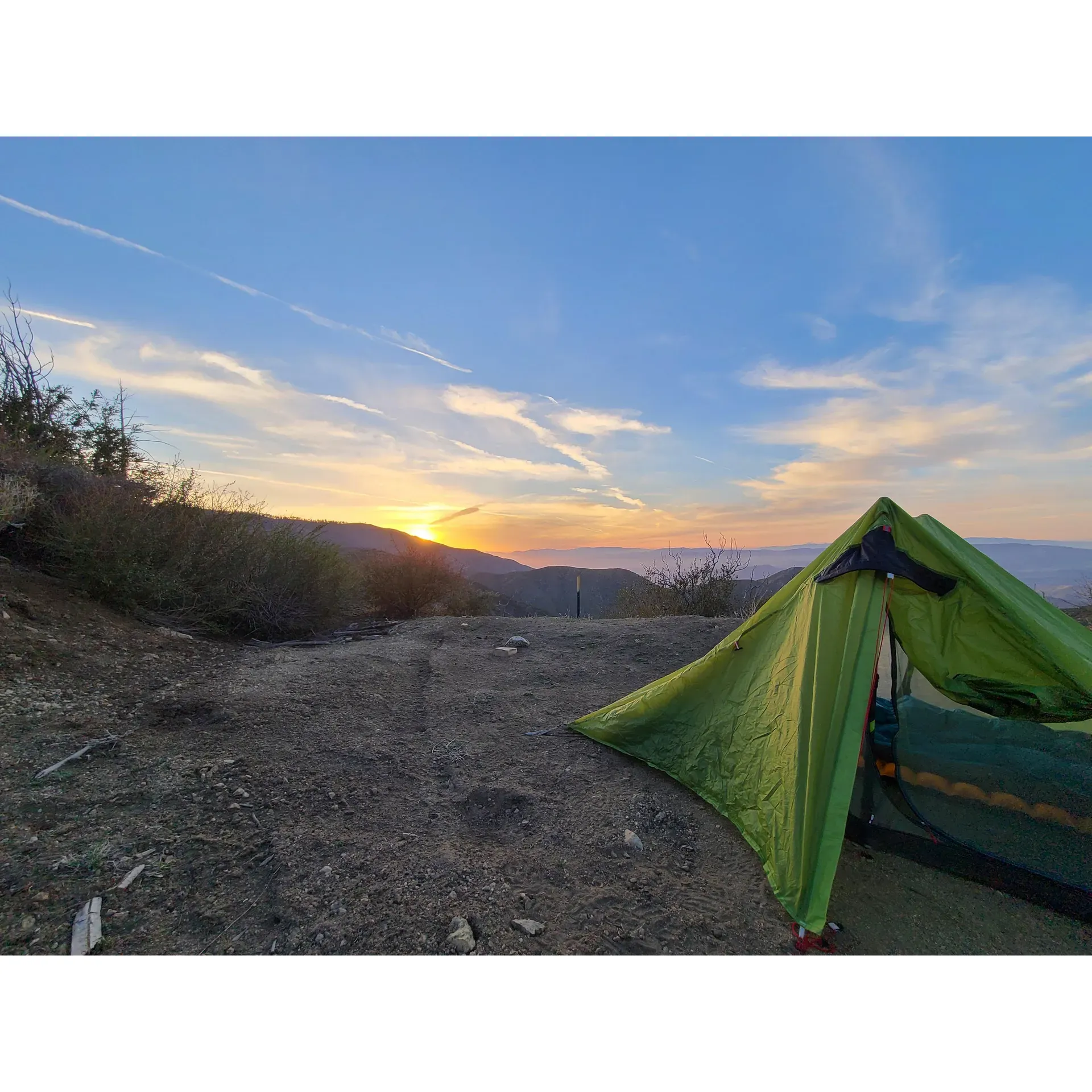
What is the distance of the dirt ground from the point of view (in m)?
2.19

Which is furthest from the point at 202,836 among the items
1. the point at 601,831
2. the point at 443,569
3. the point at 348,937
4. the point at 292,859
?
the point at 443,569

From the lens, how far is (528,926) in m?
2.19

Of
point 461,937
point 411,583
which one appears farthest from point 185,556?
point 461,937

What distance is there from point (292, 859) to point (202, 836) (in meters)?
0.53

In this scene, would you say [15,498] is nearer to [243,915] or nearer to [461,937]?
[243,915]

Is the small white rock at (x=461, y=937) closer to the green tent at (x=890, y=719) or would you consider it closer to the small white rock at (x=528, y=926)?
the small white rock at (x=528, y=926)

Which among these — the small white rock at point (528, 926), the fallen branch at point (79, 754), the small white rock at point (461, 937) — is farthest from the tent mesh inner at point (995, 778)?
the fallen branch at point (79, 754)

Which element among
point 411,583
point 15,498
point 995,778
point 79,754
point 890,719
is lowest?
point 79,754

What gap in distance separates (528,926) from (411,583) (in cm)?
1004

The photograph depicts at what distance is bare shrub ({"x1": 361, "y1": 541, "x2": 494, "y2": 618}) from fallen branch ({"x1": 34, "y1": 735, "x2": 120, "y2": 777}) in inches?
310

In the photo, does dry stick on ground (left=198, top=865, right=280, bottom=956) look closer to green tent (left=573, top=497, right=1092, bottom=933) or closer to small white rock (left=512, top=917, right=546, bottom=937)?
small white rock (left=512, top=917, right=546, bottom=937)

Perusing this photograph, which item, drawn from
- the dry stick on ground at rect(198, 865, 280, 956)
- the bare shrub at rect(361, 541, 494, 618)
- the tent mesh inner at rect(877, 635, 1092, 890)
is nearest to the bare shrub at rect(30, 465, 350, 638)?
the bare shrub at rect(361, 541, 494, 618)

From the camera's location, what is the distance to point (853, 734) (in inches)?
98.3

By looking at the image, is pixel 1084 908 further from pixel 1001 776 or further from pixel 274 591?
pixel 274 591
